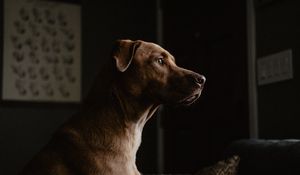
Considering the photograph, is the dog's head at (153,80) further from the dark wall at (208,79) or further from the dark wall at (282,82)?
the dark wall at (208,79)

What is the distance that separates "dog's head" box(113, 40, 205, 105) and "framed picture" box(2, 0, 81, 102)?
176 centimetres

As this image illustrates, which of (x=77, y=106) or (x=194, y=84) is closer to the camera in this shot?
(x=194, y=84)

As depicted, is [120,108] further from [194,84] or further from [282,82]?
[282,82]

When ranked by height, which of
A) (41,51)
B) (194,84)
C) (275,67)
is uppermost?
(41,51)

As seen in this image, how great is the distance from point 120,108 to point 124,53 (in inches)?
8.2

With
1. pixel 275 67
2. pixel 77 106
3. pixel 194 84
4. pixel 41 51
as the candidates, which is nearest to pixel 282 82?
pixel 275 67

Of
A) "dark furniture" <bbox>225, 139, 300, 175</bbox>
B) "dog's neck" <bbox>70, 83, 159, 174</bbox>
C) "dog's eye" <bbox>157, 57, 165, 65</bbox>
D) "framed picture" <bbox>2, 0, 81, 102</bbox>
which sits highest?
"framed picture" <bbox>2, 0, 81, 102</bbox>

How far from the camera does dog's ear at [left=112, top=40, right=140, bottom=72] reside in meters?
1.85

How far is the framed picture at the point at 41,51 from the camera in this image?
3.47m

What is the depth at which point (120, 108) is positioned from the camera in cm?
191

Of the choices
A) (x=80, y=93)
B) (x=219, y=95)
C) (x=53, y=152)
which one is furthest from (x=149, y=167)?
(x=53, y=152)

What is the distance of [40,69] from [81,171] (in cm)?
192

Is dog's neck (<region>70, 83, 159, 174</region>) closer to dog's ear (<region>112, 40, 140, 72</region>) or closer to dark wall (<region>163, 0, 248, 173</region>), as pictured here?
dog's ear (<region>112, 40, 140, 72</region>)

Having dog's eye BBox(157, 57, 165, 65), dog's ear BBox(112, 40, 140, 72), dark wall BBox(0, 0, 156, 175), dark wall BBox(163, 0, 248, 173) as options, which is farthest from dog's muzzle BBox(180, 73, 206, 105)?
dark wall BBox(0, 0, 156, 175)
